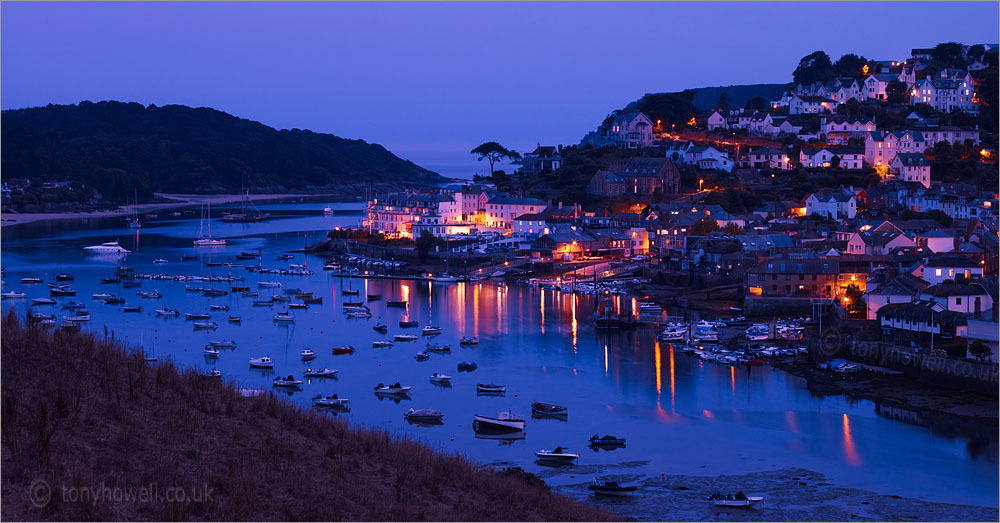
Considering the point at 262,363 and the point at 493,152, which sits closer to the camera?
the point at 262,363

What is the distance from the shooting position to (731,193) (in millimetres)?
26719

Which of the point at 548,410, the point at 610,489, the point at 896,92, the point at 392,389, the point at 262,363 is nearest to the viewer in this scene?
the point at 610,489

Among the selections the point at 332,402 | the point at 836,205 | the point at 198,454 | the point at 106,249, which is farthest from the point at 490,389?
the point at 106,249

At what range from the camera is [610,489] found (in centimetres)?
787

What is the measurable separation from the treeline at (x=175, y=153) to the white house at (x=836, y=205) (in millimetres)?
37140

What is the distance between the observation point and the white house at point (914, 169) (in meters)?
27.7

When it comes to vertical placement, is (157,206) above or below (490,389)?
above

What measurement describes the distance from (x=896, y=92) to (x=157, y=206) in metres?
35.0

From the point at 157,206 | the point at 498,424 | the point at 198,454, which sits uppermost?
the point at 157,206

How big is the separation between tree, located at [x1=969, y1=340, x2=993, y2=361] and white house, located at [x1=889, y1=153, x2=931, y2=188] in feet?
58.0

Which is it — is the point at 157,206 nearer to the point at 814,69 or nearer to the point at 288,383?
the point at 814,69

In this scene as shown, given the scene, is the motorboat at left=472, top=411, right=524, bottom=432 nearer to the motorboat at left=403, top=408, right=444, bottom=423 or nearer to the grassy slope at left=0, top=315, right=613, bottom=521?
the motorboat at left=403, top=408, right=444, bottom=423

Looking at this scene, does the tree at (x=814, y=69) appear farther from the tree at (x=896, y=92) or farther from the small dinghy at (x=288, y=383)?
the small dinghy at (x=288, y=383)

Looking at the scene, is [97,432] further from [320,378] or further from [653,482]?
[320,378]
